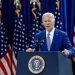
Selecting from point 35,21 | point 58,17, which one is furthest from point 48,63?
point 35,21

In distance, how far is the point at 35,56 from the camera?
3.07m

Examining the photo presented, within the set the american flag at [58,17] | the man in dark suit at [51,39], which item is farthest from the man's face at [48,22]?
the american flag at [58,17]

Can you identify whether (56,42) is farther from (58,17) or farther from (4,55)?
(4,55)

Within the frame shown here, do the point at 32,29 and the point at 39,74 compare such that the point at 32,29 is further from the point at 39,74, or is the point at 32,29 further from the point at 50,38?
the point at 39,74

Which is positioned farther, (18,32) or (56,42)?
(18,32)

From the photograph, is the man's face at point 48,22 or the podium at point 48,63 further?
the man's face at point 48,22

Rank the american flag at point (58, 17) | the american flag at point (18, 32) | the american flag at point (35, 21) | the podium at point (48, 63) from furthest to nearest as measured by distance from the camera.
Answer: the american flag at point (18, 32) < the american flag at point (35, 21) < the american flag at point (58, 17) < the podium at point (48, 63)

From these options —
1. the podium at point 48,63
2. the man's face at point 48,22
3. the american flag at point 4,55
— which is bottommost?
the american flag at point 4,55

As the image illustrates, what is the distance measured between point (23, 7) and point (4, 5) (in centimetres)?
41

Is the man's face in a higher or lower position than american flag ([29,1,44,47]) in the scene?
higher

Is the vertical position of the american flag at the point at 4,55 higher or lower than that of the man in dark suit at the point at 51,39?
lower

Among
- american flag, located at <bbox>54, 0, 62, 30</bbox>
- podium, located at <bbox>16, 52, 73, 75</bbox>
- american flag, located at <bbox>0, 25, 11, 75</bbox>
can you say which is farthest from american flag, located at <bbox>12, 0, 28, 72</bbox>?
podium, located at <bbox>16, 52, 73, 75</bbox>

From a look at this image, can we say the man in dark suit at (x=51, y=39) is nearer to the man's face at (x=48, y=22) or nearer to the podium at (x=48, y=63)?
the man's face at (x=48, y=22)

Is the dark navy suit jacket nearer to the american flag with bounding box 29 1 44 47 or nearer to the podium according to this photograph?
the podium
